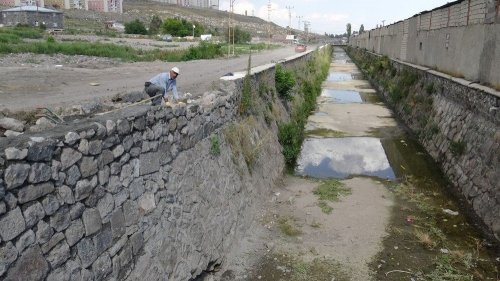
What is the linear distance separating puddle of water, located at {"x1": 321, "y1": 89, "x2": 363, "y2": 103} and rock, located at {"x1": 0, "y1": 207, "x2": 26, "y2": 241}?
1050 inches

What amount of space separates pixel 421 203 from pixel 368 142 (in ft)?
24.0

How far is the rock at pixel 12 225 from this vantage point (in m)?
4.04

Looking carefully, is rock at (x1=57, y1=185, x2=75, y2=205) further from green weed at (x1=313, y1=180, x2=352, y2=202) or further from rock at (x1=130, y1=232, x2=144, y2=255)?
green weed at (x1=313, y1=180, x2=352, y2=202)

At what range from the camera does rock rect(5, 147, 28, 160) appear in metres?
4.07

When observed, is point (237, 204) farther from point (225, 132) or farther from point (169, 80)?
point (169, 80)

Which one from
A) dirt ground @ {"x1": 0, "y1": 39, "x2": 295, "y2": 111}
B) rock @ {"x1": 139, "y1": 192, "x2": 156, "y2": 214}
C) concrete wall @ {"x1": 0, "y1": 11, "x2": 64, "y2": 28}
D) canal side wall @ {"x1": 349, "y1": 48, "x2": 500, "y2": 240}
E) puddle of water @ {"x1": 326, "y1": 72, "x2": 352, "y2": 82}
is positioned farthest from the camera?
concrete wall @ {"x1": 0, "y1": 11, "x2": 64, "y2": 28}

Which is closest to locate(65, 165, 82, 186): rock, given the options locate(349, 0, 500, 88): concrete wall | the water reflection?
the water reflection

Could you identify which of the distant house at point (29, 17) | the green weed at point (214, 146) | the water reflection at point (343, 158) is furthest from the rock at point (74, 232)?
the distant house at point (29, 17)

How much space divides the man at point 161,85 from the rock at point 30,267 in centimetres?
431

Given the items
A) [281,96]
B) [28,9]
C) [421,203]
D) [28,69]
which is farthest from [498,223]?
[28,9]

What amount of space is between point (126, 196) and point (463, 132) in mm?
11151

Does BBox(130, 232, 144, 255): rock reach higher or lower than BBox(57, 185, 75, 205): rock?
lower

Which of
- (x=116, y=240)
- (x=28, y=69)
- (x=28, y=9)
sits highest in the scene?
(x=28, y=9)

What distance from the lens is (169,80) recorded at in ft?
31.0
